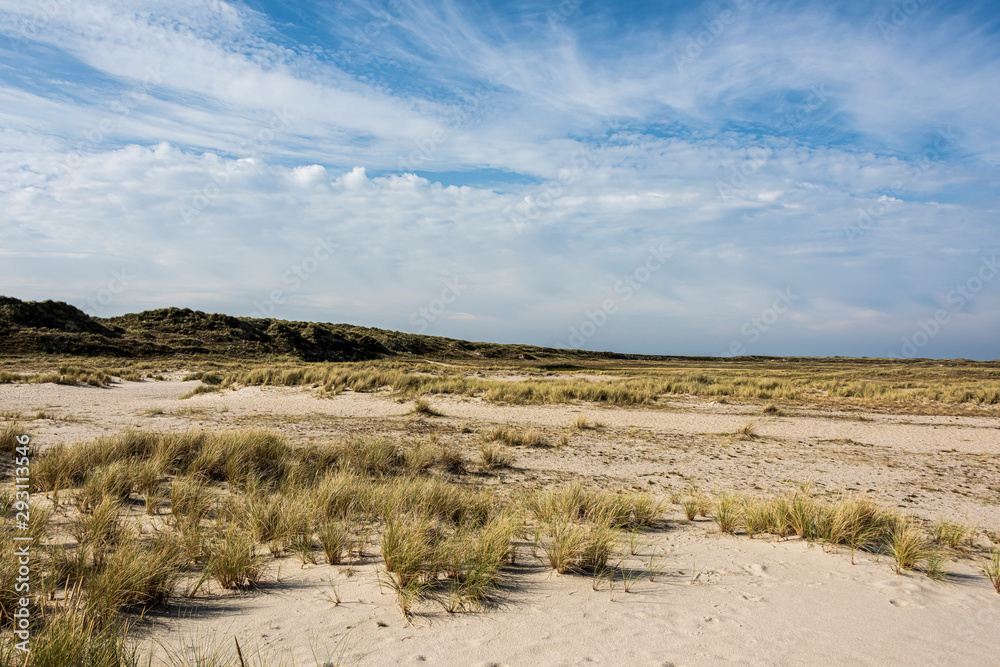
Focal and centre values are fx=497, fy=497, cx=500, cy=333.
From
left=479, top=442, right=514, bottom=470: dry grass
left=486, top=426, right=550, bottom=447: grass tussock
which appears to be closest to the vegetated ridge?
left=486, top=426, right=550, bottom=447: grass tussock

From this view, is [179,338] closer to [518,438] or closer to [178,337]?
[178,337]

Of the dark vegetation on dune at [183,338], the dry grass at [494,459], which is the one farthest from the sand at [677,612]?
the dark vegetation on dune at [183,338]

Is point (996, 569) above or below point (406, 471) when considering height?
above

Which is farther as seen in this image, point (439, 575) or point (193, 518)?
point (193, 518)

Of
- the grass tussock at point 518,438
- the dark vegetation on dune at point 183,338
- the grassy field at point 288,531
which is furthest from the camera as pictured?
the dark vegetation on dune at point 183,338

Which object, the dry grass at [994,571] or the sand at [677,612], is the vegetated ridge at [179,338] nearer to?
the sand at [677,612]

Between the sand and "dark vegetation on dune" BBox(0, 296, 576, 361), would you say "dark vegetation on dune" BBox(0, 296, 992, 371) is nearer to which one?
"dark vegetation on dune" BBox(0, 296, 576, 361)

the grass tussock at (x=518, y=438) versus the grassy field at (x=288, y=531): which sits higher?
the grassy field at (x=288, y=531)

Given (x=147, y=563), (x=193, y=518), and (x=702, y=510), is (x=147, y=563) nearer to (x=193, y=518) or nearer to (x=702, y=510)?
(x=193, y=518)

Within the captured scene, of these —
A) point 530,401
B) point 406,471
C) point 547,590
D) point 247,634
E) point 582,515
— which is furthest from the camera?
point 530,401

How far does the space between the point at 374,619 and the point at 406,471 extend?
489 cm

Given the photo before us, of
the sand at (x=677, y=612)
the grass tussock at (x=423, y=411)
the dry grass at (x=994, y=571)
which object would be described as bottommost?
the grass tussock at (x=423, y=411)

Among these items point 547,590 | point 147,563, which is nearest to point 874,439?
point 547,590

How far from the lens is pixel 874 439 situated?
13047 mm
